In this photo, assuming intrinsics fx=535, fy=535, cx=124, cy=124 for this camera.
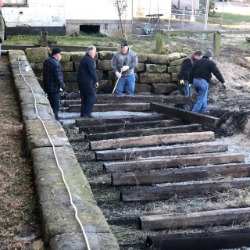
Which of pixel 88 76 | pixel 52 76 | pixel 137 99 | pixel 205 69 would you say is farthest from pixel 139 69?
pixel 52 76

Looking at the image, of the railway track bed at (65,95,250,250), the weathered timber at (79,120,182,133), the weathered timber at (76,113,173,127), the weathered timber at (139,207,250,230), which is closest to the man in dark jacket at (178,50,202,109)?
the weathered timber at (76,113,173,127)

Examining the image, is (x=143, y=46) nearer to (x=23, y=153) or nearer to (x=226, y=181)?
(x=226, y=181)

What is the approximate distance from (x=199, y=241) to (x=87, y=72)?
20.2 ft

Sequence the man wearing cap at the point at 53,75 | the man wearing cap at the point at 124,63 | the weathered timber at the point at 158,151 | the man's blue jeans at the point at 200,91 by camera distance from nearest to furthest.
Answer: the weathered timber at the point at 158,151, the man wearing cap at the point at 53,75, the man's blue jeans at the point at 200,91, the man wearing cap at the point at 124,63

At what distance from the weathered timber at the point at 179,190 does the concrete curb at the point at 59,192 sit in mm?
1251

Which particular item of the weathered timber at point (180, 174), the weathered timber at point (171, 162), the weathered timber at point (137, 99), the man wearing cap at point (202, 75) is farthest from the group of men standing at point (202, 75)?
the weathered timber at point (180, 174)

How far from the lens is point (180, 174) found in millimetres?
7469

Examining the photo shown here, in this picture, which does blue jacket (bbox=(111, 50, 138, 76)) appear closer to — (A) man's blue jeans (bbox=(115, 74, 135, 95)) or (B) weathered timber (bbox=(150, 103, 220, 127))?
(A) man's blue jeans (bbox=(115, 74, 135, 95))

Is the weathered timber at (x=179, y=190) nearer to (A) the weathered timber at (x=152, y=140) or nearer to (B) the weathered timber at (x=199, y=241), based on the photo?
(B) the weathered timber at (x=199, y=241)

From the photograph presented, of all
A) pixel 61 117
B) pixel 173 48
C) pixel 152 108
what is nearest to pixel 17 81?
pixel 61 117

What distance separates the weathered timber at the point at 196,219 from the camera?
5.96 meters

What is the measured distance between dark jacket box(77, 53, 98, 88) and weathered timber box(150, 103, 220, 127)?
1621mm

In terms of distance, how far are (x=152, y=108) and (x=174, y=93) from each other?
3157 millimetres

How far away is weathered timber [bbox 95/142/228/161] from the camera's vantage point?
27.9ft
